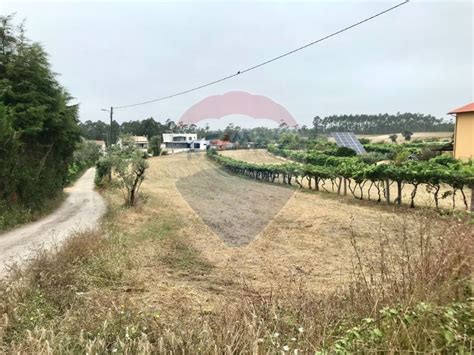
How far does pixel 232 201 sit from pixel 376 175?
5678mm

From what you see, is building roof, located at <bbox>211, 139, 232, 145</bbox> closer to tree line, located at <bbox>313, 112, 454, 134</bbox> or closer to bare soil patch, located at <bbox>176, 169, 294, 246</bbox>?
bare soil patch, located at <bbox>176, 169, 294, 246</bbox>

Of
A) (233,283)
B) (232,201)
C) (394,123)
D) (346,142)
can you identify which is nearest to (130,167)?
(232,201)

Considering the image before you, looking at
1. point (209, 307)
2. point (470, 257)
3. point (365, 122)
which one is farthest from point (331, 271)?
point (365, 122)

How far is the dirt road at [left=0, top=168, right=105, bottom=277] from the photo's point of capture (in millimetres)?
7715

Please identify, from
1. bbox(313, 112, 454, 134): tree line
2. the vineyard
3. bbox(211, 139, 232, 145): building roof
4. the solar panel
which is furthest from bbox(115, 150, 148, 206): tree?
bbox(313, 112, 454, 134): tree line

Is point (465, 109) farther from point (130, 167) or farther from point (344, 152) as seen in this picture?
point (130, 167)

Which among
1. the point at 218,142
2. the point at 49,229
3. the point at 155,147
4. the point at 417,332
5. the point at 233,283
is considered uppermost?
the point at 218,142

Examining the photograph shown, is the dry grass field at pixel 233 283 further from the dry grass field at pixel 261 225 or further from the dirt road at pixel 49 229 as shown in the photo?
the dirt road at pixel 49 229

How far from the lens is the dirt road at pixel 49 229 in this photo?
771 cm

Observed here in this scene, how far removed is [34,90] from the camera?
Result: 11961 mm

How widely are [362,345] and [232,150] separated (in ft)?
44.0

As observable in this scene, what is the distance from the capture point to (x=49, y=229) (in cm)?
1064

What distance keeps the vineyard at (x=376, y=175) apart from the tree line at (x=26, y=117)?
21.6 feet

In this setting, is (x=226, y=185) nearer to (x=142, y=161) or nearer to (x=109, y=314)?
(x=142, y=161)
